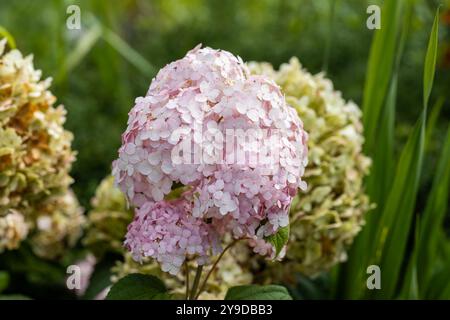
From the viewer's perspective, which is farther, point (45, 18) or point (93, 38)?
point (45, 18)

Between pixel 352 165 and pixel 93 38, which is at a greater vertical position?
pixel 93 38

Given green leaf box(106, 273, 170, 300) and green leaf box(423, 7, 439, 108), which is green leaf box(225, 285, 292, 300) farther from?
green leaf box(423, 7, 439, 108)

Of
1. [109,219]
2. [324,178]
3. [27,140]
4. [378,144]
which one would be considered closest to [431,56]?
[324,178]

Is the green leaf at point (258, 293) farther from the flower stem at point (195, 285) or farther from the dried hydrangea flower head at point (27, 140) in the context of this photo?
the dried hydrangea flower head at point (27, 140)

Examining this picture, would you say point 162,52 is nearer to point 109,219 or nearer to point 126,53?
point 126,53

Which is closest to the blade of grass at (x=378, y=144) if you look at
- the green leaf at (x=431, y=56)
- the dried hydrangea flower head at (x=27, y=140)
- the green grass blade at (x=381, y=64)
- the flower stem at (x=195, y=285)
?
the green grass blade at (x=381, y=64)

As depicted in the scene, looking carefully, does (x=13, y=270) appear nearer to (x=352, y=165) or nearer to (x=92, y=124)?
(x=92, y=124)
